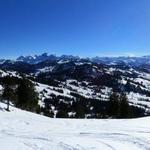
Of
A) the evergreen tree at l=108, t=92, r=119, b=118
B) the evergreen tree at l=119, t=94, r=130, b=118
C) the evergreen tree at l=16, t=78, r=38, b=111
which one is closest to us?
the evergreen tree at l=108, t=92, r=119, b=118

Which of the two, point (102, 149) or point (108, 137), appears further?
point (108, 137)

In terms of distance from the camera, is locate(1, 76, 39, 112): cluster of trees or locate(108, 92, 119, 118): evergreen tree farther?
locate(108, 92, 119, 118): evergreen tree

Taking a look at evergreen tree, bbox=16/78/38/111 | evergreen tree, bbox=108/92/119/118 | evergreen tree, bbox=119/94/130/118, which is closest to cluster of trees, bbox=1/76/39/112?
evergreen tree, bbox=16/78/38/111

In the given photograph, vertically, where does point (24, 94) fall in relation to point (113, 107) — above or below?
above

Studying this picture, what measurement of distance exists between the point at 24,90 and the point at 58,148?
60750mm

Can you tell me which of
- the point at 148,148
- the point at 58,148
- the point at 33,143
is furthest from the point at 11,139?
the point at 148,148

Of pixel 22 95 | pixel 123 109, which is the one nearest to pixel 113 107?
pixel 123 109

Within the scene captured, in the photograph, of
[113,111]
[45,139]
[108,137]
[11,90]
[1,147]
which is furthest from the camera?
[113,111]

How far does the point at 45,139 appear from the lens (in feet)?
77.5

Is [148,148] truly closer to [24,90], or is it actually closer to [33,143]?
[33,143]

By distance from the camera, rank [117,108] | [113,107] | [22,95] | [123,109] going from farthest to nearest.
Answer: [22,95] → [123,109] → [113,107] → [117,108]

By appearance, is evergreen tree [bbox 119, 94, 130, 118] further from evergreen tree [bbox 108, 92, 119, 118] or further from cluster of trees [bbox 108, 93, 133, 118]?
evergreen tree [bbox 108, 92, 119, 118]

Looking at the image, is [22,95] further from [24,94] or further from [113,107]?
[113,107]

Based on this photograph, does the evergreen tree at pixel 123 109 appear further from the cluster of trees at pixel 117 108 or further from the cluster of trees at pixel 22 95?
the cluster of trees at pixel 22 95
